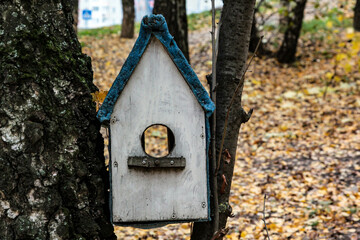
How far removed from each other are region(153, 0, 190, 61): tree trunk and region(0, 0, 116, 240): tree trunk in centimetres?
305

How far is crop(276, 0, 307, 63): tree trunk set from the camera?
9406mm

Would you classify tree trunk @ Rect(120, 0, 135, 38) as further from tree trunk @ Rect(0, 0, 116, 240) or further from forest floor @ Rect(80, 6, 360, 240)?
tree trunk @ Rect(0, 0, 116, 240)

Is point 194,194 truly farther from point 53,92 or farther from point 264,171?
point 264,171

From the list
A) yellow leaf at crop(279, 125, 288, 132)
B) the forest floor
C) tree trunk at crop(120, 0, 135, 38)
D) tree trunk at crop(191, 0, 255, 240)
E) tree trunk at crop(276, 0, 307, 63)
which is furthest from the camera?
tree trunk at crop(120, 0, 135, 38)

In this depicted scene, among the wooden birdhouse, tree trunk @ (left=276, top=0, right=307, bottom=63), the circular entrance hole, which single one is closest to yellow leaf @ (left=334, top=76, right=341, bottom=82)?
tree trunk @ (left=276, top=0, right=307, bottom=63)

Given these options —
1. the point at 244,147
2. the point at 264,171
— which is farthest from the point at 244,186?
the point at 244,147

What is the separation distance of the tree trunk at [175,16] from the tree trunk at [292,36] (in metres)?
5.16

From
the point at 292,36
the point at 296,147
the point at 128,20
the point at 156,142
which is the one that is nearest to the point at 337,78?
the point at 292,36

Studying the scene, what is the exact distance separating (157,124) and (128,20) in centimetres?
1086

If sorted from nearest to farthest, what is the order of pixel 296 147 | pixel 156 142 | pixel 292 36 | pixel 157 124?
pixel 157 124
pixel 296 147
pixel 156 142
pixel 292 36

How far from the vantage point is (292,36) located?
9617 millimetres

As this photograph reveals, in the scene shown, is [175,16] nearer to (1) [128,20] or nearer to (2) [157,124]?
(2) [157,124]

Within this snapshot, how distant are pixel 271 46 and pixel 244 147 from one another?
5084 millimetres

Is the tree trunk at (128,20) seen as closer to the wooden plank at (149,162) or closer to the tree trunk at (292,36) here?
the tree trunk at (292,36)
